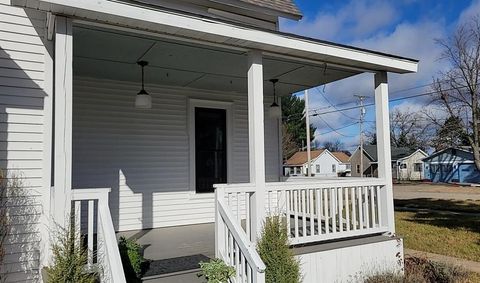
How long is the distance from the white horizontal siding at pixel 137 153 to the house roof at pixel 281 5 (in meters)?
1.83

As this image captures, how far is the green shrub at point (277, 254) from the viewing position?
419cm

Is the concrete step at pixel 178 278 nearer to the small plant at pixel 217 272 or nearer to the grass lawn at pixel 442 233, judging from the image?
the small plant at pixel 217 272

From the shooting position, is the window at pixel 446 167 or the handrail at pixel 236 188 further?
the window at pixel 446 167

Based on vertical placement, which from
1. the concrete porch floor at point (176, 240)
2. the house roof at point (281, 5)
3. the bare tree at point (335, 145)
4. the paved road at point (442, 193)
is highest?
the bare tree at point (335, 145)

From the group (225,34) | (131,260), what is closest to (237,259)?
(131,260)

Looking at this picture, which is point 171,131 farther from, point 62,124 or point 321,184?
point 62,124

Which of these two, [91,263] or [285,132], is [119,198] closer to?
[91,263]

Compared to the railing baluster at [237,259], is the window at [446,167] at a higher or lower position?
higher

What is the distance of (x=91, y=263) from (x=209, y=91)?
4495 millimetres

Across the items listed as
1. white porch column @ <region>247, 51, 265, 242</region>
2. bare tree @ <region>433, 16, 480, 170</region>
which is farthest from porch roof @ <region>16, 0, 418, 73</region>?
bare tree @ <region>433, 16, 480, 170</region>

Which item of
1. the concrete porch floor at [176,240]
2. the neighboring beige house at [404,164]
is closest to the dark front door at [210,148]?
the concrete porch floor at [176,240]

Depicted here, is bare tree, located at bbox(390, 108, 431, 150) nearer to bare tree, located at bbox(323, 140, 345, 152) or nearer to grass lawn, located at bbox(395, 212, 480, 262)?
bare tree, located at bbox(323, 140, 345, 152)

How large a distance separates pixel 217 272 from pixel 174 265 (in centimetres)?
79

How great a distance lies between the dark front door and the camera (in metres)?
7.46
